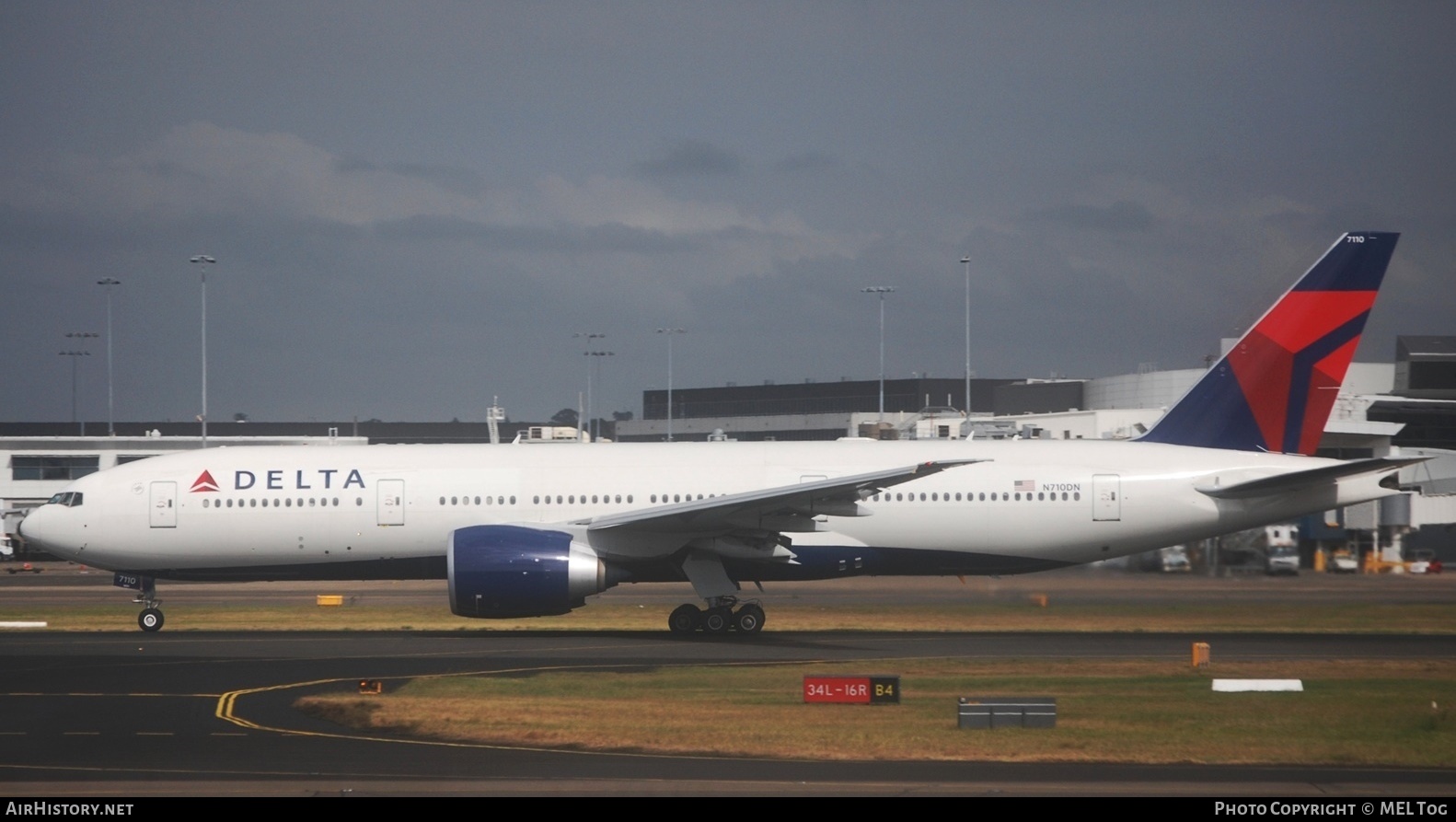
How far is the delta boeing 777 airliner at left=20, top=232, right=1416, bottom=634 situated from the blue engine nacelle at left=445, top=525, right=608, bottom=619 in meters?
0.93

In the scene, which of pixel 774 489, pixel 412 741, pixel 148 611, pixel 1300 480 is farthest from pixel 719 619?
pixel 412 741

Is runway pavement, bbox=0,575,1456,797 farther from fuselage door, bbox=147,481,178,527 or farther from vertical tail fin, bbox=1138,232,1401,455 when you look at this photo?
vertical tail fin, bbox=1138,232,1401,455

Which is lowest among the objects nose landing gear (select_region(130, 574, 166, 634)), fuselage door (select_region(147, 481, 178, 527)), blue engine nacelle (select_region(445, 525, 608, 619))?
nose landing gear (select_region(130, 574, 166, 634))

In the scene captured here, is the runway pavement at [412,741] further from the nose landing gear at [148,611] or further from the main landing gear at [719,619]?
the nose landing gear at [148,611]

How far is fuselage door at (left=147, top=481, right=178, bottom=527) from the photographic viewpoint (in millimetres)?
29859

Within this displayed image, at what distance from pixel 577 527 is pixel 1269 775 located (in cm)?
1677

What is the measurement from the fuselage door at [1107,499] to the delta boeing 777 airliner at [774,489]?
0.09ft

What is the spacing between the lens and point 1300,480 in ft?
90.3

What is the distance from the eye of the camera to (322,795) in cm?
1277

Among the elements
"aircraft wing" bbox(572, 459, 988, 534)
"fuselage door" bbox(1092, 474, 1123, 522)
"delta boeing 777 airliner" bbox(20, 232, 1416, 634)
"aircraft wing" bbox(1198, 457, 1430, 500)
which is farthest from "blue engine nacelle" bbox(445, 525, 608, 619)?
"aircraft wing" bbox(1198, 457, 1430, 500)

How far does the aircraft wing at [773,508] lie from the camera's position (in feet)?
85.8

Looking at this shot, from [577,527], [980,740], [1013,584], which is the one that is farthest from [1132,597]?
[980,740]
